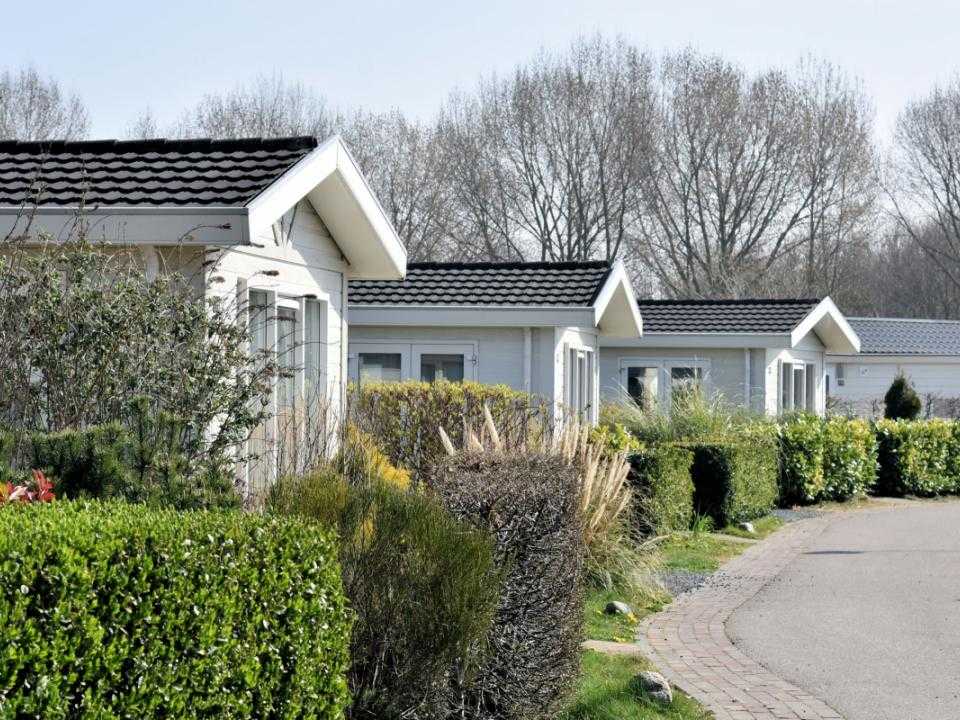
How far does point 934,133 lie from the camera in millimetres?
59500

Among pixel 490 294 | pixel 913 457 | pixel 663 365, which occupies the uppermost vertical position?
pixel 490 294

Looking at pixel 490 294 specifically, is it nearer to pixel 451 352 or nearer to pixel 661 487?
pixel 451 352

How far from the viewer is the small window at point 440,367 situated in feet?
66.1

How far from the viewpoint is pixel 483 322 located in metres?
19.4

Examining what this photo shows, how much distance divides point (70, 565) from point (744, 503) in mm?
15054

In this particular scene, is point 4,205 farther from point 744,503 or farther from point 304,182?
point 744,503

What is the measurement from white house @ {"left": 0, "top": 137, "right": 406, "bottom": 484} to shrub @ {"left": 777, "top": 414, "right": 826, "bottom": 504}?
9237 millimetres

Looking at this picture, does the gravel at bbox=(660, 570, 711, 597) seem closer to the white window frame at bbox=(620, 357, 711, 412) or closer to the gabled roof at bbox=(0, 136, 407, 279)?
the gabled roof at bbox=(0, 136, 407, 279)

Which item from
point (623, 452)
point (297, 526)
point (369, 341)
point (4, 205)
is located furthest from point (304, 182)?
point (369, 341)

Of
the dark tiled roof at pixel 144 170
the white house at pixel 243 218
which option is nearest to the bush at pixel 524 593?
the white house at pixel 243 218

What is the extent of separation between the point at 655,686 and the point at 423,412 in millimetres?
7592

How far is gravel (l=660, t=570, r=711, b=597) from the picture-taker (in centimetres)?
1227

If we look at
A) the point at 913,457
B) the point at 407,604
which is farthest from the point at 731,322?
the point at 407,604

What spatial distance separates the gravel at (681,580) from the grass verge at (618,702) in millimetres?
4027
